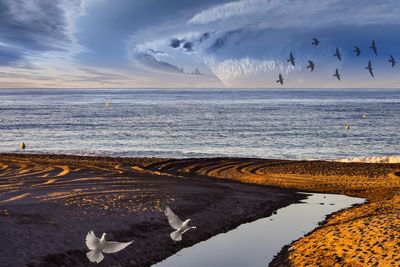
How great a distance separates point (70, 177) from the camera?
28.8m

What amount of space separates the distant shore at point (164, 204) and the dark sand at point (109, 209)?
0.04m

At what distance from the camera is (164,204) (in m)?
22.8

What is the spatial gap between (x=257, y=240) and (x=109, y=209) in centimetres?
618

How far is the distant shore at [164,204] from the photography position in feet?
52.6

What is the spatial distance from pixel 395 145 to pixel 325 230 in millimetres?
48238

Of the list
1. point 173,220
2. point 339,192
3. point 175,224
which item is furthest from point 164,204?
point 339,192

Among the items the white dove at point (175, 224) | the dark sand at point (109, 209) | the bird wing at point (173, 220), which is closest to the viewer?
the white dove at point (175, 224)

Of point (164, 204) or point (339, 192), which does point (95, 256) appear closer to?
point (164, 204)

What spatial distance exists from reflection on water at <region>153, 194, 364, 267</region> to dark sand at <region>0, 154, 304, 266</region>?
1.91 feet

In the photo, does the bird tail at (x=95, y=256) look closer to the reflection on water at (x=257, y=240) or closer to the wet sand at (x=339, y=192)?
the reflection on water at (x=257, y=240)

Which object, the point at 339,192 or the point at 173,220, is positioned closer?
the point at 173,220

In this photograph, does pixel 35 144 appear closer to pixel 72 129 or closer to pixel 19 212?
pixel 72 129

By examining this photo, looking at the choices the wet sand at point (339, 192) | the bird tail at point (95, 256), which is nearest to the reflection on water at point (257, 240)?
the wet sand at point (339, 192)

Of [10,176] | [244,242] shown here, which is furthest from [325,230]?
[10,176]
